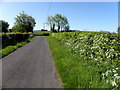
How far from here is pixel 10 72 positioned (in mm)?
7617

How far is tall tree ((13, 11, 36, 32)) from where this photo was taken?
88.5m


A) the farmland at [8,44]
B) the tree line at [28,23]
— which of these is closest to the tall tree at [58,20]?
the tree line at [28,23]

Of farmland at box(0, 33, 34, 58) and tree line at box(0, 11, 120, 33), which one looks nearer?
farmland at box(0, 33, 34, 58)

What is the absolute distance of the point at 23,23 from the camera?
91.8m

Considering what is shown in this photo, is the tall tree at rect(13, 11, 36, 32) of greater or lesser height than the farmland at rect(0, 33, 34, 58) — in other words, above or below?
above

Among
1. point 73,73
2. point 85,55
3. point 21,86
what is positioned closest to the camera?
point 21,86

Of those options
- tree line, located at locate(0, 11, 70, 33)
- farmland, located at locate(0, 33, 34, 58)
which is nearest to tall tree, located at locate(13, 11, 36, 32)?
tree line, located at locate(0, 11, 70, 33)

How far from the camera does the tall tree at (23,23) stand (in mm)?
88500

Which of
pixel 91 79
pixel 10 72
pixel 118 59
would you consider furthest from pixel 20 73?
pixel 118 59

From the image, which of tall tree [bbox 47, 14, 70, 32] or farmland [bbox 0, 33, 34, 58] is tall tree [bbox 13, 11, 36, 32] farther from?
farmland [bbox 0, 33, 34, 58]

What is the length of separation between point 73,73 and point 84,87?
1.75m

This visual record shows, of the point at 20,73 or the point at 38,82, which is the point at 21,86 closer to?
the point at 38,82

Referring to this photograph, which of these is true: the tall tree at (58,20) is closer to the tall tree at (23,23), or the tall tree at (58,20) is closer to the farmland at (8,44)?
the tall tree at (23,23)

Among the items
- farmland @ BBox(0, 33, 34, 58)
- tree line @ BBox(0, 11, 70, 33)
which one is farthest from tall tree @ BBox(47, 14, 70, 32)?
farmland @ BBox(0, 33, 34, 58)
